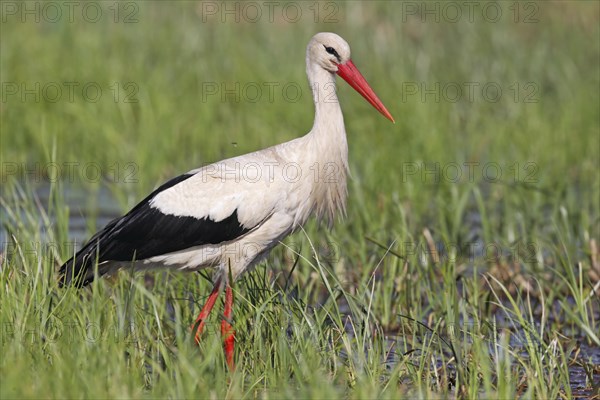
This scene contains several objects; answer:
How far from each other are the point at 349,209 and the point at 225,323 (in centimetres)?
255

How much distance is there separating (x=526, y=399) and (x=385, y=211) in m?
2.84

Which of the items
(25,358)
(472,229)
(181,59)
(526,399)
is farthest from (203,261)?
(181,59)

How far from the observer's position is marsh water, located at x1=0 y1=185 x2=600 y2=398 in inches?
195

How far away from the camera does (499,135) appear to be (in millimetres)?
8930

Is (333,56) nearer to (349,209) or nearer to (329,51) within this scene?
(329,51)

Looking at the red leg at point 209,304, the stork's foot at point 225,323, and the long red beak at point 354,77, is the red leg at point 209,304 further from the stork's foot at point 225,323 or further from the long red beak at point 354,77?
the long red beak at point 354,77

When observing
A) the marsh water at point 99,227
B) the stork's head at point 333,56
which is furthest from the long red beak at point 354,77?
the marsh water at point 99,227

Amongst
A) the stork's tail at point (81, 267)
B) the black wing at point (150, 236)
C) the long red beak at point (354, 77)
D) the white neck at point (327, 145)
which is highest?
the long red beak at point (354, 77)

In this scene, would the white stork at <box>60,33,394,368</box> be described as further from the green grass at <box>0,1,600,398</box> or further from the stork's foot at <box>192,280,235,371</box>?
the green grass at <box>0,1,600,398</box>

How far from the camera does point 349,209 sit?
7.22 metres

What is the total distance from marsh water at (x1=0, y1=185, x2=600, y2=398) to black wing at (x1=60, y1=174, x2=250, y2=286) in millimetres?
203

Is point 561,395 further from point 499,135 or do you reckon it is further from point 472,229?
point 499,135

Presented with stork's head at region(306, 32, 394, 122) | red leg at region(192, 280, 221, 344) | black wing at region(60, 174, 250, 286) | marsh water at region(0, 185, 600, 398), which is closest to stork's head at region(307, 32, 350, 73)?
stork's head at region(306, 32, 394, 122)

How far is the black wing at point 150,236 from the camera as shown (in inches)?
199
